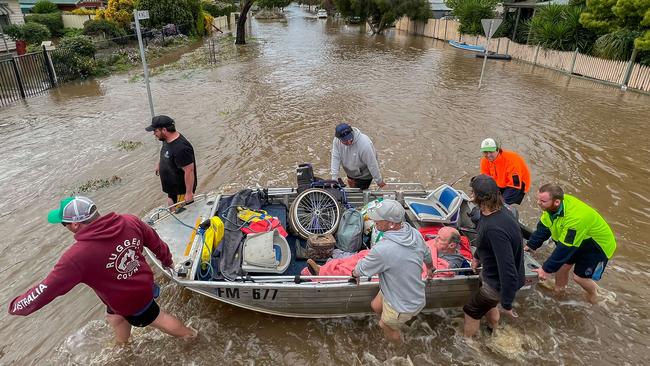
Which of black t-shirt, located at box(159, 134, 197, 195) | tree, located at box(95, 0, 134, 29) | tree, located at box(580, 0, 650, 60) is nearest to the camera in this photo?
black t-shirt, located at box(159, 134, 197, 195)

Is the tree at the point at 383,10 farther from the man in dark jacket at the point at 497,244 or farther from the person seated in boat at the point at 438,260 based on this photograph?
the man in dark jacket at the point at 497,244

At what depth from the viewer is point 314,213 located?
5.23 meters

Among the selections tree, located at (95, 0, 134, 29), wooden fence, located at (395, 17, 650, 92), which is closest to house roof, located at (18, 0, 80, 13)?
tree, located at (95, 0, 134, 29)

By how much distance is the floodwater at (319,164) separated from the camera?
14.1ft

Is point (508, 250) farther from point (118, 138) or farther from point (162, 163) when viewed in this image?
point (118, 138)

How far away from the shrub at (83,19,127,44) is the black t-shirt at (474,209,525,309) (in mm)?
25583

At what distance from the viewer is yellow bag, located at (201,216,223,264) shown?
446cm

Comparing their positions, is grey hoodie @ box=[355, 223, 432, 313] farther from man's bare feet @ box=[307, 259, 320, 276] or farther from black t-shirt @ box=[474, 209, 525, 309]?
man's bare feet @ box=[307, 259, 320, 276]

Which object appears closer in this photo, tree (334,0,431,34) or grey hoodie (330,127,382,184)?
grey hoodie (330,127,382,184)

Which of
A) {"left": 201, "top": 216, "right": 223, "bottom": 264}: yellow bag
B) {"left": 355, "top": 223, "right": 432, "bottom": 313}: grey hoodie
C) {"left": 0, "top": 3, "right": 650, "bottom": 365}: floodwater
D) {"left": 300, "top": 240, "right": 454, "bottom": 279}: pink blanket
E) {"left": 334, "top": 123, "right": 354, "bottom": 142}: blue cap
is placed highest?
{"left": 334, "top": 123, "right": 354, "bottom": 142}: blue cap

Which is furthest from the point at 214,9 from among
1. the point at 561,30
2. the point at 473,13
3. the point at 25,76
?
the point at 561,30

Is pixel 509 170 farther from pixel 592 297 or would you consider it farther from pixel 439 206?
pixel 592 297

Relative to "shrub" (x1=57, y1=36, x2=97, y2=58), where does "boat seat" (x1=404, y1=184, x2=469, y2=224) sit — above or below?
below

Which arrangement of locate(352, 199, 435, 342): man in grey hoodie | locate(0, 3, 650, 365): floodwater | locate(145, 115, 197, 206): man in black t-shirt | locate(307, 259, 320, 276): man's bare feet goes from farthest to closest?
locate(145, 115, 197, 206): man in black t-shirt, locate(307, 259, 320, 276): man's bare feet, locate(0, 3, 650, 365): floodwater, locate(352, 199, 435, 342): man in grey hoodie
